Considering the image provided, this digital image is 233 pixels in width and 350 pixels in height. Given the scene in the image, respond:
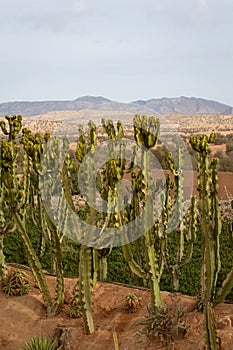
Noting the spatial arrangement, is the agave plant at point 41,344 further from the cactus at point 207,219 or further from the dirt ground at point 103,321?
the cactus at point 207,219

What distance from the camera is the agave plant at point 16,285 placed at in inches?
229

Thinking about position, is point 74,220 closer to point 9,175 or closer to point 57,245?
point 57,245

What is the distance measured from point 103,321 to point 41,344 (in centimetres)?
88

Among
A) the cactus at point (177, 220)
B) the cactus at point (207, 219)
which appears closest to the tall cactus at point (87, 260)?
the cactus at point (207, 219)

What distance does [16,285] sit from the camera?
5.88m

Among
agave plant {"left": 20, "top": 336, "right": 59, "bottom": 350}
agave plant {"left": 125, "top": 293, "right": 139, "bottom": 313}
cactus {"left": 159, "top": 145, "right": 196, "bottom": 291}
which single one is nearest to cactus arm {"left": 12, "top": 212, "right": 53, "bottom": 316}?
agave plant {"left": 20, "top": 336, "right": 59, "bottom": 350}

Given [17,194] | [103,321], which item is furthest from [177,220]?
[17,194]

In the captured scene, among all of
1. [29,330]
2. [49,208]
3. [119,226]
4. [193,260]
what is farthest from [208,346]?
[193,260]

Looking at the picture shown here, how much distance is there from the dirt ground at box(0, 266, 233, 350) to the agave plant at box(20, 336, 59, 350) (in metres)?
0.13

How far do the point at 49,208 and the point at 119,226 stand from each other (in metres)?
1.36

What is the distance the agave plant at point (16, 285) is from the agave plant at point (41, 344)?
44.9 inches

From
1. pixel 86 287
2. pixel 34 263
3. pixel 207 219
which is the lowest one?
pixel 86 287

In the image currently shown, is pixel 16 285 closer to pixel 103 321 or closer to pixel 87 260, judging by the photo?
pixel 103 321

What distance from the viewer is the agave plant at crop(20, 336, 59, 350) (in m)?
4.43
